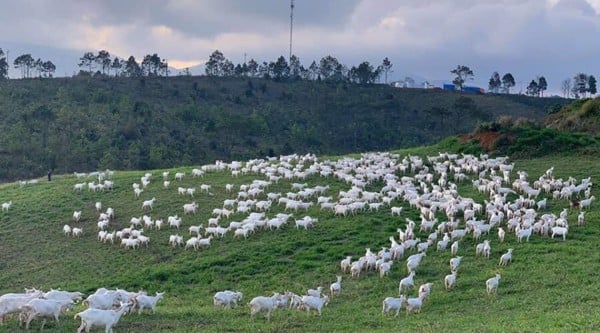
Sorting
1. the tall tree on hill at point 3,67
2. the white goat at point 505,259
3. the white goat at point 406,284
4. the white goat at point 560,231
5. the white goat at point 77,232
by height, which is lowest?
the white goat at point 77,232

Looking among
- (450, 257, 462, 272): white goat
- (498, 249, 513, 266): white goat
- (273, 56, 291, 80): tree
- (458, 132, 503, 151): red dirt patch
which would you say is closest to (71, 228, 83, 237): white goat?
(450, 257, 462, 272): white goat

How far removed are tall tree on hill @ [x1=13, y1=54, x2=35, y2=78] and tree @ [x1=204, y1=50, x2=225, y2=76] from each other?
112 feet

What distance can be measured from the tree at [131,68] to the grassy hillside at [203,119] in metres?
8.00

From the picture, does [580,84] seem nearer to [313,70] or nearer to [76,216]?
→ [313,70]

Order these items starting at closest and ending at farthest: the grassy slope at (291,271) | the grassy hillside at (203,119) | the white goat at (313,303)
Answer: the grassy slope at (291,271)
the white goat at (313,303)
the grassy hillside at (203,119)

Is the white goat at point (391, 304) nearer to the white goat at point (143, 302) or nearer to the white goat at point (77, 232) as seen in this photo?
the white goat at point (143, 302)

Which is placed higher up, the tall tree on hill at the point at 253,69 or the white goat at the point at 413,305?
the tall tree on hill at the point at 253,69

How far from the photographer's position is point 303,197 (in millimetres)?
40625

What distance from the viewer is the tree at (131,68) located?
133625 millimetres

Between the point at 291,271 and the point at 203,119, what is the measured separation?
3107 inches

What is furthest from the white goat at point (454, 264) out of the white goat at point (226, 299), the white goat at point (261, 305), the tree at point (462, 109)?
the tree at point (462, 109)

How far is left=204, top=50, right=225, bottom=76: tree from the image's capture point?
141 metres

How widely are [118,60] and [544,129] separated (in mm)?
101441

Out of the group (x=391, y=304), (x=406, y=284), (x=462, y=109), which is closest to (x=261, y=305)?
(x=391, y=304)
